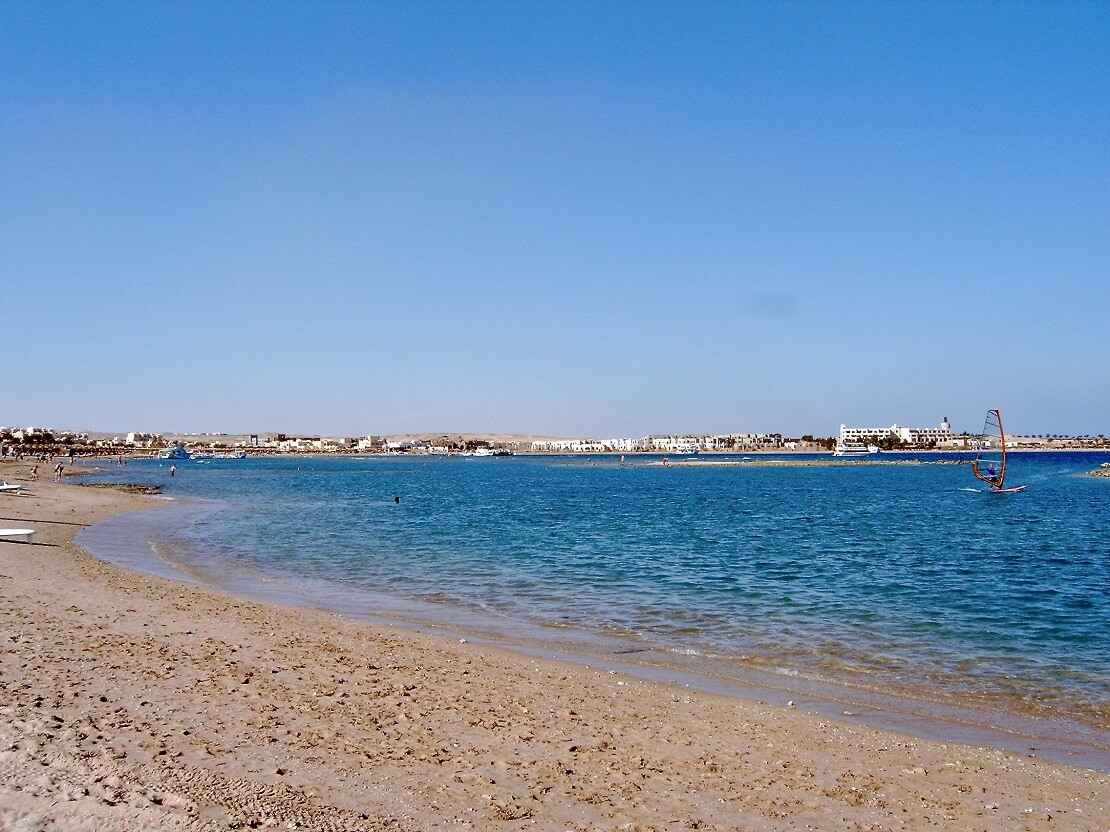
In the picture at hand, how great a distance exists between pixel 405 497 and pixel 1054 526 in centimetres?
4477

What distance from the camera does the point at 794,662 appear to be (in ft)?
42.1

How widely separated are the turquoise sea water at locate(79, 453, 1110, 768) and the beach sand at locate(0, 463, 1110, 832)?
7.22 ft

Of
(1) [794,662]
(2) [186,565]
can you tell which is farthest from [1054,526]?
(2) [186,565]

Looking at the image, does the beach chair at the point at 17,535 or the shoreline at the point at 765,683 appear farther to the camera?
the beach chair at the point at 17,535

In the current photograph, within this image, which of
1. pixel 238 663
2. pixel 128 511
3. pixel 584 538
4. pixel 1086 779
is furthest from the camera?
pixel 128 511

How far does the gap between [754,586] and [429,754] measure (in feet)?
46.2

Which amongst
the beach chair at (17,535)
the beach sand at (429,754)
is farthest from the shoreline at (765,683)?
the beach chair at (17,535)

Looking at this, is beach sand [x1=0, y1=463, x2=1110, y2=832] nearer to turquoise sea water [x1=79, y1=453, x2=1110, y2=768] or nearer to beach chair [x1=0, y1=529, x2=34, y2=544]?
turquoise sea water [x1=79, y1=453, x2=1110, y2=768]

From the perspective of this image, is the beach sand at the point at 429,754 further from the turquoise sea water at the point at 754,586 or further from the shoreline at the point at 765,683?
the turquoise sea water at the point at 754,586

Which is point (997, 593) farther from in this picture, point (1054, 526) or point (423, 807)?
point (1054, 526)

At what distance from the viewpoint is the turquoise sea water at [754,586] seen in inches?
472

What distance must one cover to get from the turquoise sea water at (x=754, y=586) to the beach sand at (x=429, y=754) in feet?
7.22

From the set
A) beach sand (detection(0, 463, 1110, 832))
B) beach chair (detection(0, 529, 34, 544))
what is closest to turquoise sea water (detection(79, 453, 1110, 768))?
beach chair (detection(0, 529, 34, 544))

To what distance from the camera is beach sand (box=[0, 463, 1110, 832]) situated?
6.26 metres
